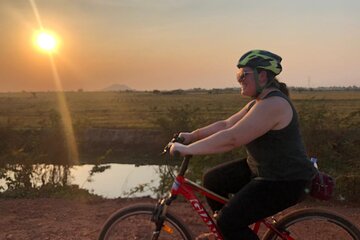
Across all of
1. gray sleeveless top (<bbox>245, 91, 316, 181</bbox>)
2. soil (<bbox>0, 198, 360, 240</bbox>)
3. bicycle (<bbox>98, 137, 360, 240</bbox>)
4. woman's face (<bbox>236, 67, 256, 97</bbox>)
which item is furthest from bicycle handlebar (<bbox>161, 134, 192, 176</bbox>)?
soil (<bbox>0, 198, 360, 240</bbox>)

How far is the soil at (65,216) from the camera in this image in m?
5.89

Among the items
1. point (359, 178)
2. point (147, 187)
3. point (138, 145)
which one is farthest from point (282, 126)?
point (138, 145)

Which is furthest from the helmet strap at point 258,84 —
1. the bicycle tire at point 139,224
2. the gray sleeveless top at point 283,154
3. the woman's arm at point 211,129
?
the bicycle tire at point 139,224

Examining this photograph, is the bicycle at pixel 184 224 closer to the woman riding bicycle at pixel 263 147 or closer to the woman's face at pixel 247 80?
the woman riding bicycle at pixel 263 147

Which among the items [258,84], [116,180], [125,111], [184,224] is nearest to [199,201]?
[184,224]

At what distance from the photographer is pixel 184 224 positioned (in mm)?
3568

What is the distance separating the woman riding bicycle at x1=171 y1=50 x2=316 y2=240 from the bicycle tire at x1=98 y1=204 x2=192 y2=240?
372 mm

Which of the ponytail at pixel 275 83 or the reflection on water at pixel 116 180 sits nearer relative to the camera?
the ponytail at pixel 275 83

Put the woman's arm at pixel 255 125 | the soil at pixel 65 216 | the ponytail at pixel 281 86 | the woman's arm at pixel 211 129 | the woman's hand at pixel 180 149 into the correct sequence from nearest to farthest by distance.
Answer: the woman's arm at pixel 255 125
the woman's hand at pixel 180 149
the ponytail at pixel 281 86
the woman's arm at pixel 211 129
the soil at pixel 65 216

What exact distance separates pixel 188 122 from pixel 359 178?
8.32m

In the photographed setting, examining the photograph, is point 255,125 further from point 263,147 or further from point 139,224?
point 139,224

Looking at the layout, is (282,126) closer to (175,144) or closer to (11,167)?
(175,144)

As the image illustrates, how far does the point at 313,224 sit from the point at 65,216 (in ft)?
14.1

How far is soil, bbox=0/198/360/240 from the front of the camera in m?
5.89
